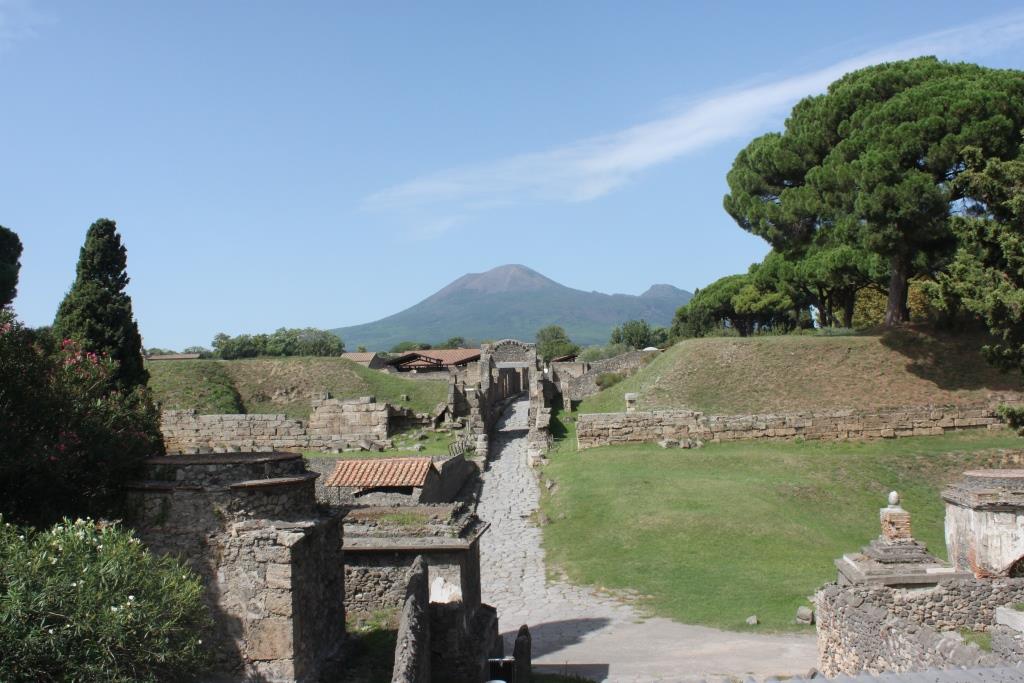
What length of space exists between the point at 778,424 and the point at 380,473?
1408 cm

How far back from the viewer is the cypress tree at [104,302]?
946 inches

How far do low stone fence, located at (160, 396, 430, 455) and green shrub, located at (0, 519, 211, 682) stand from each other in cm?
2392

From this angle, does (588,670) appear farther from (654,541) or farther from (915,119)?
(915,119)

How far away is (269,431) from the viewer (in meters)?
31.5

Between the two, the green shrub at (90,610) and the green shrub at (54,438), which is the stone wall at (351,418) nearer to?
the green shrub at (54,438)

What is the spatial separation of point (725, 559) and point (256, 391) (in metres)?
27.6

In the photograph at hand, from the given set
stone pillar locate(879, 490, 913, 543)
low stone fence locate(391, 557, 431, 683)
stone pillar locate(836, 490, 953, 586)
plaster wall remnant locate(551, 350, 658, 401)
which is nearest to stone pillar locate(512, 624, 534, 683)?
low stone fence locate(391, 557, 431, 683)

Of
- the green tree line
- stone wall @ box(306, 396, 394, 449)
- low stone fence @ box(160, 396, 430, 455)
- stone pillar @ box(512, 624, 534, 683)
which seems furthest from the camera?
stone wall @ box(306, 396, 394, 449)

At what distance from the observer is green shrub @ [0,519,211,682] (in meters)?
5.83

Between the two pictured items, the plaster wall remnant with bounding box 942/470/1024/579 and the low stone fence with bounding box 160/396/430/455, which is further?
the low stone fence with bounding box 160/396/430/455

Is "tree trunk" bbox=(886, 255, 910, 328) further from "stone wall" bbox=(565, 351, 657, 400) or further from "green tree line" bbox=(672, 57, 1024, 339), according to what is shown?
"stone wall" bbox=(565, 351, 657, 400)

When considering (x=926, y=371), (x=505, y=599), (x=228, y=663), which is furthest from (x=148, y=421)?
(x=926, y=371)

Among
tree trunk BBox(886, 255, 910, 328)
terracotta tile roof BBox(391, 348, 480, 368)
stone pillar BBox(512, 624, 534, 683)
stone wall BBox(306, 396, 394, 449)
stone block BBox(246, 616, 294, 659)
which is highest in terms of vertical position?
tree trunk BBox(886, 255, 910, 328)

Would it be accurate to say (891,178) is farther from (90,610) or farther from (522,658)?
(90,610)
